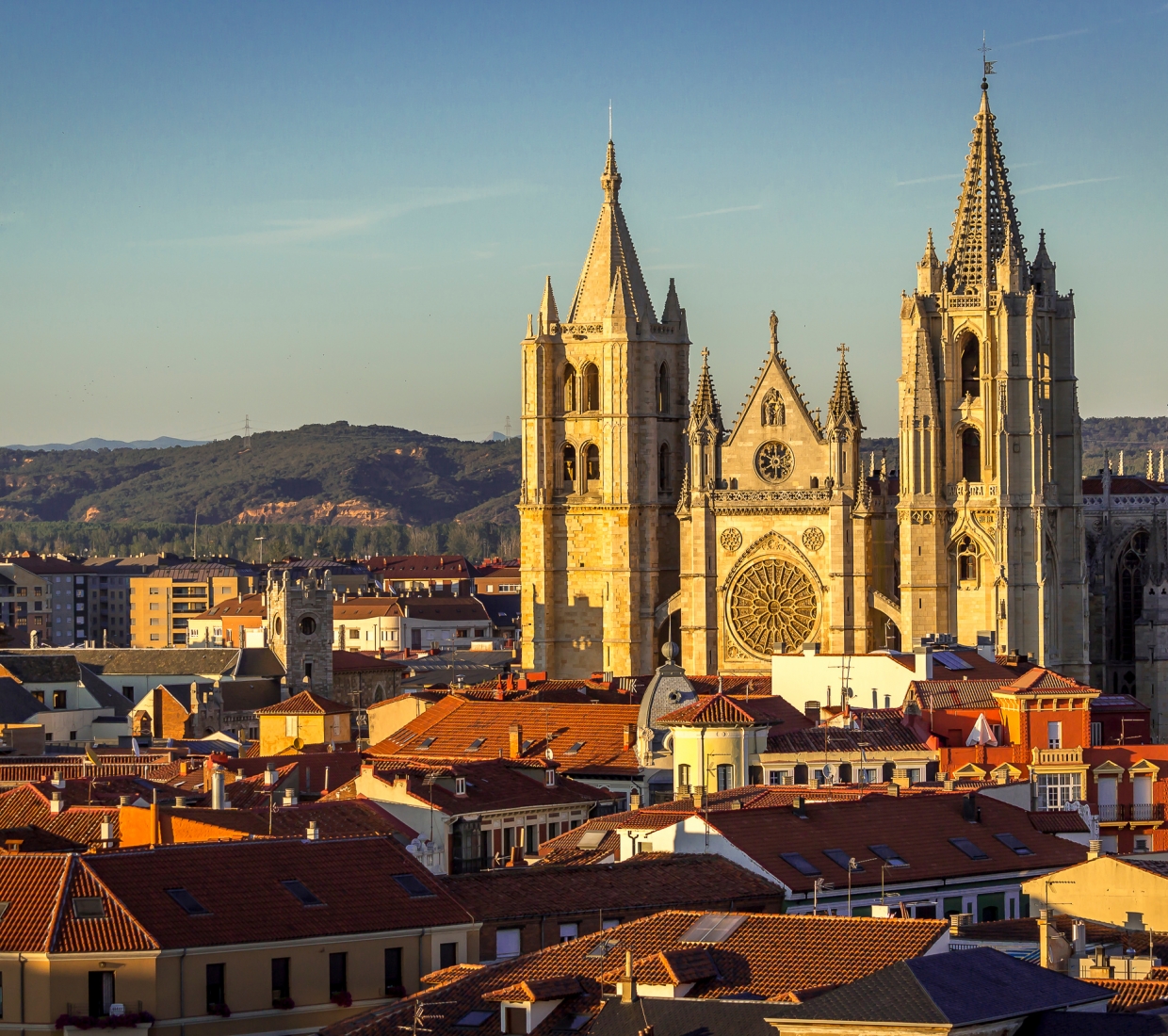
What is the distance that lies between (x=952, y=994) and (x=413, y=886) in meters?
15.6

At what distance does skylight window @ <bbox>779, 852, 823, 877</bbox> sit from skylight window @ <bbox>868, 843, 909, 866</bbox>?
1708 millimetres

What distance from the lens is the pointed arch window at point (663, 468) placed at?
118875 millimetres

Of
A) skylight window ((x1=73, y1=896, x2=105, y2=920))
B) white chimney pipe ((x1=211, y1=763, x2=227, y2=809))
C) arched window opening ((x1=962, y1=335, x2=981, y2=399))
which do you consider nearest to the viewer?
skylight window ((x1=73, y1=896, x2=105, y2=920))

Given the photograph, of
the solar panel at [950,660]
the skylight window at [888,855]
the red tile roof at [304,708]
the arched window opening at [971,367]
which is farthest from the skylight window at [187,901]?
the arched window opening at [971,367]

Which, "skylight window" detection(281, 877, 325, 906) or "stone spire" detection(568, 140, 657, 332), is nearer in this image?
"skylight window" detection(281, 877, 325, 906)

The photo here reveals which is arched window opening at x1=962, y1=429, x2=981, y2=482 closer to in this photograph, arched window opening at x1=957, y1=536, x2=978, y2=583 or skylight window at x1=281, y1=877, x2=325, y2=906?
arched window opening at x1=957, y1=536, x2=978, y2=583

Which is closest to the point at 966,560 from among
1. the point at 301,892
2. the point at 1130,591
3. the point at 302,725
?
the point at 1130,591

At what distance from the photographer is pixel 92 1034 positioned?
44.1 metres

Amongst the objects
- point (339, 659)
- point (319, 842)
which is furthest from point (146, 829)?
point (339, 659)

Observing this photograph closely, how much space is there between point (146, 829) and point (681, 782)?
1814 cm

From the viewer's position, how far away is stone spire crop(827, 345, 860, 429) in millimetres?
113062

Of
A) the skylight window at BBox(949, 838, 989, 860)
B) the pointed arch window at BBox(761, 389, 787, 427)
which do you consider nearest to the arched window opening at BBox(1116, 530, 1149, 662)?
the pointed arch window at BBox(761, 389, 787, 427)

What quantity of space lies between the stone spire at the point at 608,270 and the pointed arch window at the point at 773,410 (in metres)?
6.28

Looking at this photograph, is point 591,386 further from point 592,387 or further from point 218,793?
point 218,793
